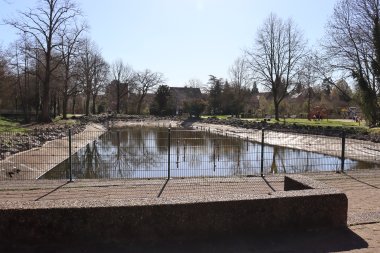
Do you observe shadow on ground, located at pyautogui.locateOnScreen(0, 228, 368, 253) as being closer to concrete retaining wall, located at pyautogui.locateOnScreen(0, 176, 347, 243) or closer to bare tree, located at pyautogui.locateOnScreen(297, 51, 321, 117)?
concrete retaining wall, located at pyautogui.locateOnScreen(0, 176, 347, 243)

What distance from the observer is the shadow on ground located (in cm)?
532

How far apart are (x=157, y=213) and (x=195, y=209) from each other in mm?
560

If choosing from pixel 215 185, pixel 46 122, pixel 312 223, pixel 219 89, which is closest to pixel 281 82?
pixel 219 89

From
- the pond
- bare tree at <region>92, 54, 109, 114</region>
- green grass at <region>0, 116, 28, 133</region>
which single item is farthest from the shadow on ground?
bare tree at <region>92, 54, 109, 114</region>

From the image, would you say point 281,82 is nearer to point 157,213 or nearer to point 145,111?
point 145,111

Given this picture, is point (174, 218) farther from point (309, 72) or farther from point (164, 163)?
point (309, 72)

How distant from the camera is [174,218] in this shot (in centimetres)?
560

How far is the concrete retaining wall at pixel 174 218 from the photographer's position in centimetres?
529

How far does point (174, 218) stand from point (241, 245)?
1.04 meters

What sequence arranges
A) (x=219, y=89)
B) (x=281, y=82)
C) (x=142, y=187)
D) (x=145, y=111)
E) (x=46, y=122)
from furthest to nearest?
1. (x=145, y=111)
2. (x=219, y=89)
3. (x=281, y=82)
4. (x=46, y=122)
5. (x=142, y=187)

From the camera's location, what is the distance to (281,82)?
189ft

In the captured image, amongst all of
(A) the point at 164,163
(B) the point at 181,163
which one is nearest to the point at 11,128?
(B) the point at 181,163

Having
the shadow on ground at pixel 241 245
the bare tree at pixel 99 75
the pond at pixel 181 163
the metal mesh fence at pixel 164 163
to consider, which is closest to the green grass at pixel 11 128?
the metal mesh fence at pixel 164 163

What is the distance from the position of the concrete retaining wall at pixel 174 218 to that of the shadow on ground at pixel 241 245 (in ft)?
0.30
